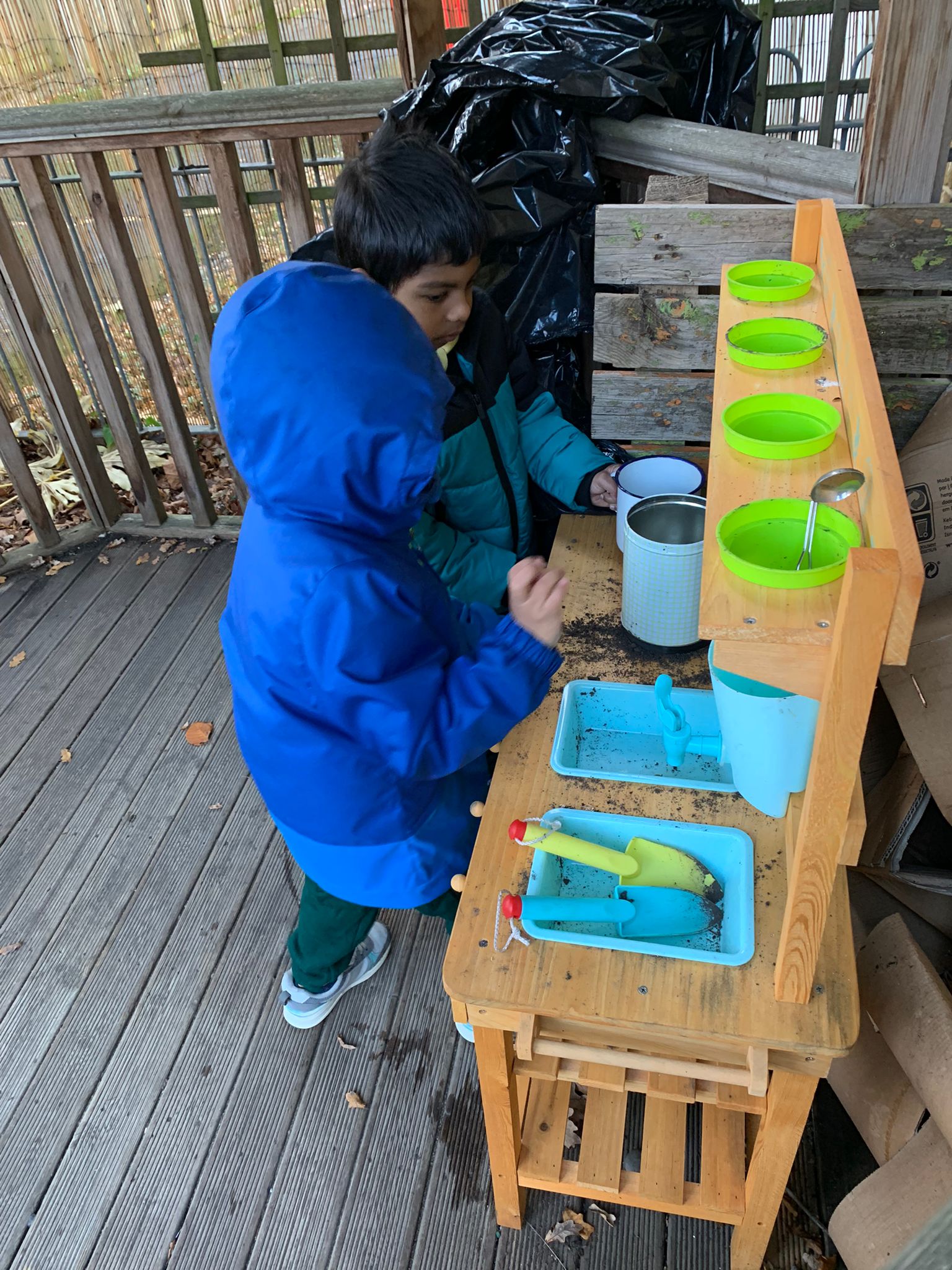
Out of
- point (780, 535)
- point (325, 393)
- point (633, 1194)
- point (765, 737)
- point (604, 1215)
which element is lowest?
point (604, 1215)

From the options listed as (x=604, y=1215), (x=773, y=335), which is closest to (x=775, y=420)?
(x=773, y=335)

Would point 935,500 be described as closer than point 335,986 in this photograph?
Yes

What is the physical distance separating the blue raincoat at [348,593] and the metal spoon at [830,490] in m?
0.38

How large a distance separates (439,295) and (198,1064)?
5.40 ft

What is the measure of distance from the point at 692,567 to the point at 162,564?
252cm

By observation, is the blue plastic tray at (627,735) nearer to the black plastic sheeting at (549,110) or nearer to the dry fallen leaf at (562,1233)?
the dry fallen leaf at (562,1233)

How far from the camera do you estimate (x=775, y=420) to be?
1188 millimetres

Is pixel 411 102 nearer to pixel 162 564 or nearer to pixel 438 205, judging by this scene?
pixel 438 205

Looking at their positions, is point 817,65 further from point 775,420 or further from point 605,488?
point 775,420

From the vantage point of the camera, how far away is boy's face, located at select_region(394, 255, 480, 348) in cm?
150

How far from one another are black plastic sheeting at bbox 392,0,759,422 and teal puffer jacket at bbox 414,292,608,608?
0.77 feet

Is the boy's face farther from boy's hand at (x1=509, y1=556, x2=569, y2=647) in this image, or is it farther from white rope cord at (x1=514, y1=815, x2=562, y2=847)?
white rope cord at (x1=514, y1=815, x2=562, y2=847)

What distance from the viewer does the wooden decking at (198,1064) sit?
1.62 meters

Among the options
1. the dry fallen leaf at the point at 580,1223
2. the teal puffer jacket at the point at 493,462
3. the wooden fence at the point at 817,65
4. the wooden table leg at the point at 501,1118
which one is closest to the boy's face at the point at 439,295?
the teal puffer jacket at the point at 493,462
